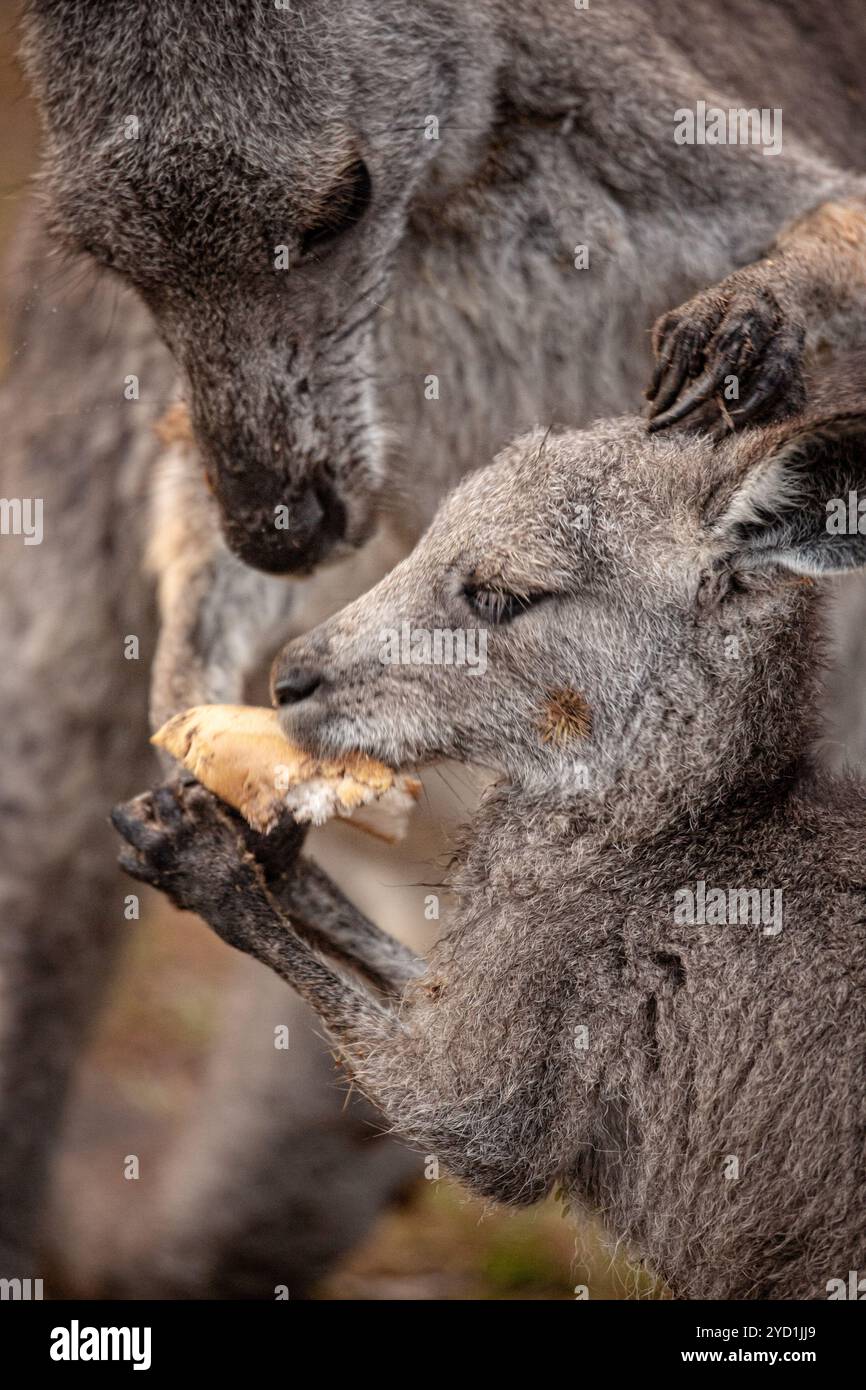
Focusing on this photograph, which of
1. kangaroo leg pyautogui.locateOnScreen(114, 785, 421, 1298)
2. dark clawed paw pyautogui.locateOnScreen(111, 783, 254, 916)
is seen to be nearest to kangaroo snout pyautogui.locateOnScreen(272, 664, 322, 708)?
dark clawed paw pyautogui.locateOnScreen(111, 783, 254, 916)

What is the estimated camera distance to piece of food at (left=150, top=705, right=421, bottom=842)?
305 centimetres

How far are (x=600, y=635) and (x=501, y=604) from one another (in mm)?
188

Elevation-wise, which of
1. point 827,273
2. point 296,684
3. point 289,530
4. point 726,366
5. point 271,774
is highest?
→ point 827,273

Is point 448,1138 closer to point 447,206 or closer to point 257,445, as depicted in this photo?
point 257,445

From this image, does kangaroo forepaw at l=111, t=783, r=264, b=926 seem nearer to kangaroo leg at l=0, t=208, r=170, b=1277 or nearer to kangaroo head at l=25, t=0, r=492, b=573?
kangaroo head at l=25, t=0, r=492, b=573

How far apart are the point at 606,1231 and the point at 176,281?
6.90 ft

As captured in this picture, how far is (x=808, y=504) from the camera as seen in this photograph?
2785mm

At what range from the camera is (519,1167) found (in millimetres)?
2996

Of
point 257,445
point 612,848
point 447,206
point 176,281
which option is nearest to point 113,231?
point 176,281

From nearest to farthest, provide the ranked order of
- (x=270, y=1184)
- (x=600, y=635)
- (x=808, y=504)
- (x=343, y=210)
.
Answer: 1. (x=808, y=504)
2. (x=600, y=635)
3. (x=343, y=210)
4. (x=270, y=1184)

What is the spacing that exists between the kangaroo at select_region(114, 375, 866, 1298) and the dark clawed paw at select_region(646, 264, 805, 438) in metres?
0.07

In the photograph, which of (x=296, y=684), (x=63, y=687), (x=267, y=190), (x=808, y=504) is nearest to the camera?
(x=808, y=504)

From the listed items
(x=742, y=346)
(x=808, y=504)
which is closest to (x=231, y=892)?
(x=808, y=504)

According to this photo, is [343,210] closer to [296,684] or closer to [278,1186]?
[296,684]
